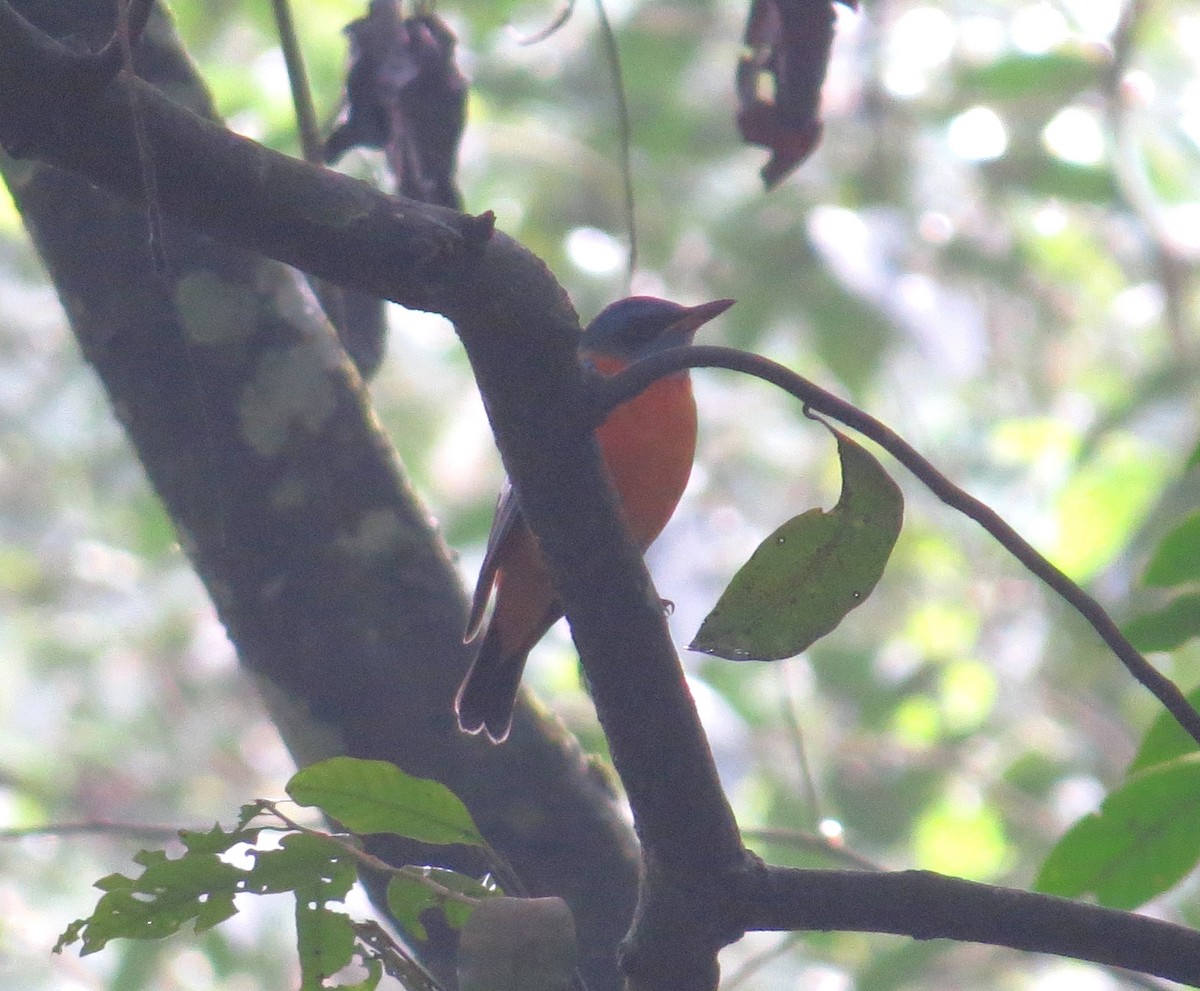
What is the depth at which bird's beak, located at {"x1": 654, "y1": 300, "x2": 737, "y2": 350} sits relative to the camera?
3.91m

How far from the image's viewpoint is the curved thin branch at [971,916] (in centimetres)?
174

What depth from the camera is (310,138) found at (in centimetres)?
315

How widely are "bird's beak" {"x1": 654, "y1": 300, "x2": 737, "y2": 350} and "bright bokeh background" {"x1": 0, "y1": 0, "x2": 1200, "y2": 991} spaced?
42.5 inches

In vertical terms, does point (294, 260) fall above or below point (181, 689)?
below

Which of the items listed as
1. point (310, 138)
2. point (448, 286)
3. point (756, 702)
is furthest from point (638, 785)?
point (756, 702)

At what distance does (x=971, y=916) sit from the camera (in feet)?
5.87

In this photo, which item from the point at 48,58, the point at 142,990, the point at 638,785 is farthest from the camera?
the point at 142,990

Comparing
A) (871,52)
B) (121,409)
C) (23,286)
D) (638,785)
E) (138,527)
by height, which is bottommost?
(638,785)

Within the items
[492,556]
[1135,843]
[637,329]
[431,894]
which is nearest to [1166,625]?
[1135,843]

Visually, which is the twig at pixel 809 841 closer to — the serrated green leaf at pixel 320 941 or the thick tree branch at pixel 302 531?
the thick tree branch at pixel 302 531

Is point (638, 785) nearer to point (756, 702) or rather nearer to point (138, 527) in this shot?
point (756, 702)

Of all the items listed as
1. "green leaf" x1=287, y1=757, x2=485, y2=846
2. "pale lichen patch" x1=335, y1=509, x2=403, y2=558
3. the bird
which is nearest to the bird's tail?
"pale lichen patch" x1=335, y1=509, x2=403, y2=558

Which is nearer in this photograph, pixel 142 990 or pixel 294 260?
pixel 294 260

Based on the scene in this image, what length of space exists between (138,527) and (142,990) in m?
3.02
